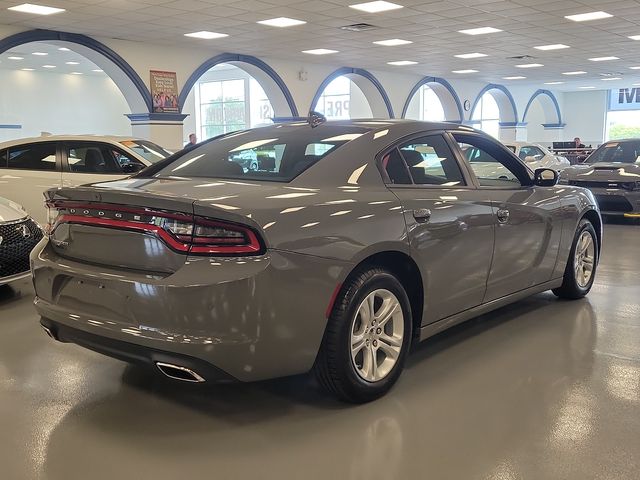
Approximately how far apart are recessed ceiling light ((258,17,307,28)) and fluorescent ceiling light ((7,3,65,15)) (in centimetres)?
338

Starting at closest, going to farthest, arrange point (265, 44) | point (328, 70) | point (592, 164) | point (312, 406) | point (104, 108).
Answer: point (312, 406) < point (592, 164) < point (265, 44) < point (328, 70) < point (104, 108)

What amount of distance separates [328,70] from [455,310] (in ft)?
49.5

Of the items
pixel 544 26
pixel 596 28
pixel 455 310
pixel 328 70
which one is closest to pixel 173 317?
pixel 455 310

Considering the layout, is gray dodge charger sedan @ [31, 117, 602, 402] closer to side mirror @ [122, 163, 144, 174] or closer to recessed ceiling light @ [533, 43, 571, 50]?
side mirror @ [122, 163, 144, 174]

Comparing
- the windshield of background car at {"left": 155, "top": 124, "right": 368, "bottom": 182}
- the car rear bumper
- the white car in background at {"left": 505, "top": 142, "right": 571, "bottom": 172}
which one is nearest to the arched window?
the white car in background at {"left": 505, "top": 142, "right": 571, "bottom": 172}

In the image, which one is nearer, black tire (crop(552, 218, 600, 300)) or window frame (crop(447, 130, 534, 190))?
window frame (crop(447, 130, 534, 190))

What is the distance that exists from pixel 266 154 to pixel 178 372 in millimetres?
1283

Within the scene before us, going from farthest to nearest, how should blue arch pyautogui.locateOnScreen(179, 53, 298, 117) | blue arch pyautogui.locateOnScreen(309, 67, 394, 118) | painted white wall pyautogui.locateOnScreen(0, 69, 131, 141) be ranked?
1. painted white wall pyautogui.locateOnScreen(0, 69, 131, 141)
2. blue arch pyautogui.locateOnScreen(309, 67, 394, 118)
3. blue arch pyautogui.locateOnScreen(179, 53, 298, 117)

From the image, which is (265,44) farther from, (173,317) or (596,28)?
(173,317)

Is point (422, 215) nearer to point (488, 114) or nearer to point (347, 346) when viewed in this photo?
point (347, 346)

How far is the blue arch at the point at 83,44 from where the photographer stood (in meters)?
11.3

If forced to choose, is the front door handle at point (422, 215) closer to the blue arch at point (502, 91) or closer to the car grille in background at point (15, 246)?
the car grille in background at point (15, 246)

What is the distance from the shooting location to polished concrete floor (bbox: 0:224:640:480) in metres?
2.35

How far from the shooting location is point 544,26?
481 inches
